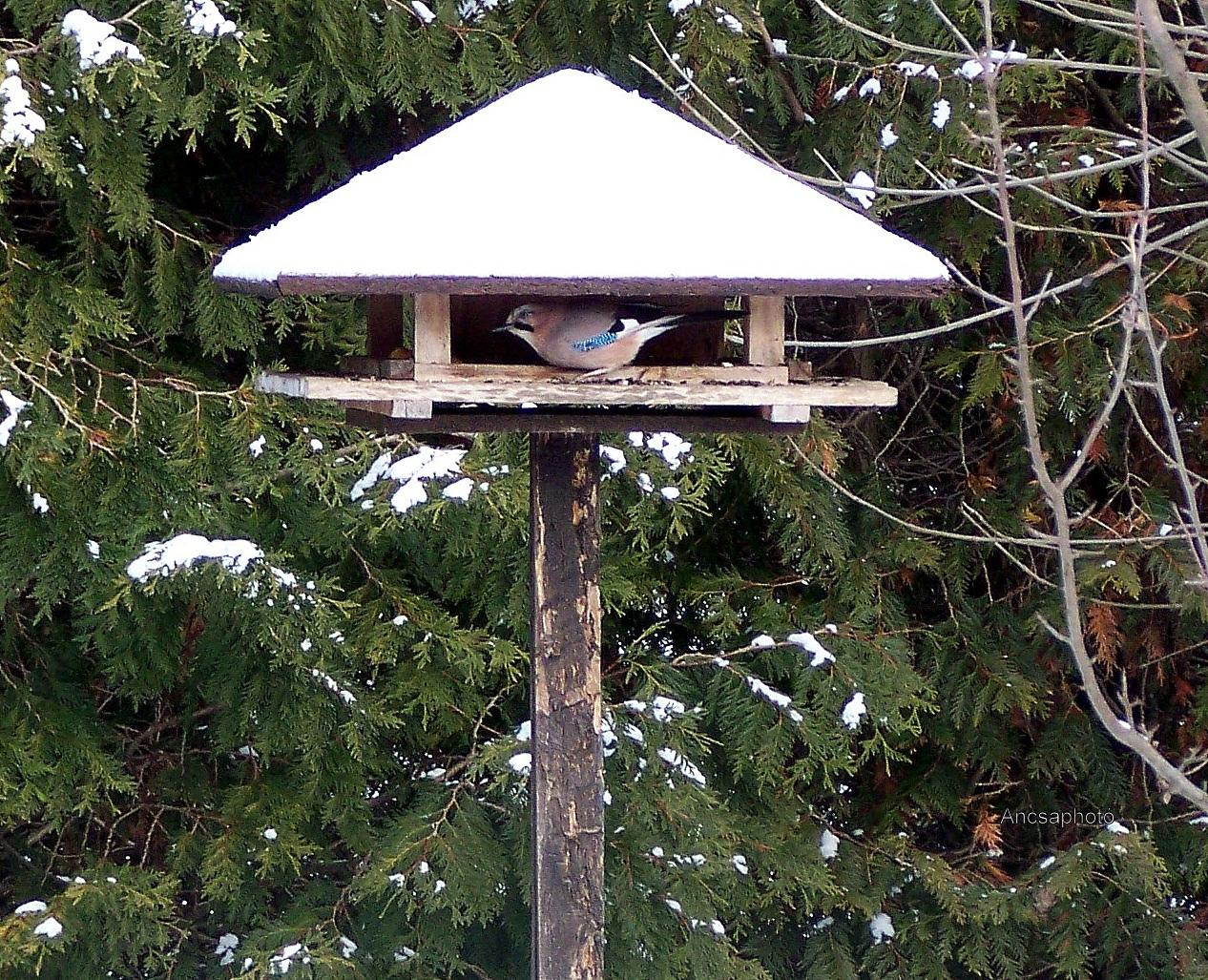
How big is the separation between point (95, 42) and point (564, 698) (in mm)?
1948

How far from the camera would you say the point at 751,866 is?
3.90m

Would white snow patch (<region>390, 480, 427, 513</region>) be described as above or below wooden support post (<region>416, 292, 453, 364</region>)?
below

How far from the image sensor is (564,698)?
227cm

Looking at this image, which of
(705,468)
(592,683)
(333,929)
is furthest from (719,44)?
(333,929)

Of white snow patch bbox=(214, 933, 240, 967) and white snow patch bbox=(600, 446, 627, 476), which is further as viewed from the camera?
white snow patch bbox=(214, 933, 240, 967)

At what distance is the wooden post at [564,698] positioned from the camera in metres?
2.26

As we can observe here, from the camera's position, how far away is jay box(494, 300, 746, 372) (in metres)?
2.10

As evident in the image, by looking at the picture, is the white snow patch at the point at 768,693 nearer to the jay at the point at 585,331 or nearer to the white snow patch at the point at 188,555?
the white snow patch at the point at 188,555

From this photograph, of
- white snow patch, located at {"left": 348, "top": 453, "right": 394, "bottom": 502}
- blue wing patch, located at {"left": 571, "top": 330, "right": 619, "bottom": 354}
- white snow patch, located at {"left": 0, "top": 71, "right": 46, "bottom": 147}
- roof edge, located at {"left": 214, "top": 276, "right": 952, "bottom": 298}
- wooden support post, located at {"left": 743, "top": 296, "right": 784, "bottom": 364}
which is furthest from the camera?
white snow patch, located at {"left": 348, "top": 453, "right": 394, "bottom": 502}

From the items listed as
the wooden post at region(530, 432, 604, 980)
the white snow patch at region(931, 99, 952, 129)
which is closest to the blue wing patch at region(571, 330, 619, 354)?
the wooden post at region(530, 432, 604, 980)

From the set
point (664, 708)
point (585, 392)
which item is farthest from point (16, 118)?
point (664, 708)

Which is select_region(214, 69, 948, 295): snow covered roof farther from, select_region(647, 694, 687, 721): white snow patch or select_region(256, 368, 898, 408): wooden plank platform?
select_region(647, 694, 687, 721): white snow patch

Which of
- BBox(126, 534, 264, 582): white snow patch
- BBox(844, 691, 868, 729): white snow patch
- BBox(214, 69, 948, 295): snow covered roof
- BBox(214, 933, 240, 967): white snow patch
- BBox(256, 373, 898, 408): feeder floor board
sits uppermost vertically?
BBox(214, 69, 948, 295): snow covered roof

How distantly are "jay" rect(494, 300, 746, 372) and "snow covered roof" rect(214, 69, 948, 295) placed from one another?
182mm
